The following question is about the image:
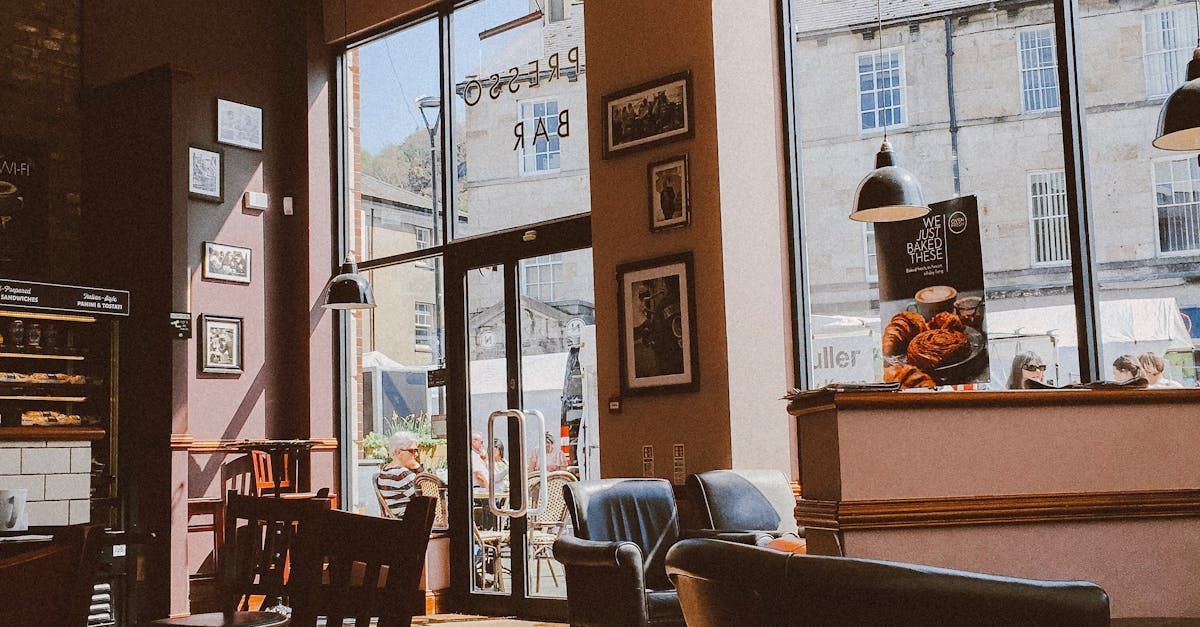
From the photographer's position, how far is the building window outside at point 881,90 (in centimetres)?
627

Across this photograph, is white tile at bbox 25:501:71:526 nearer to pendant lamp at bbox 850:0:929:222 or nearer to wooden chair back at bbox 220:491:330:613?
wooden chair back at bbox 220:491:330:613

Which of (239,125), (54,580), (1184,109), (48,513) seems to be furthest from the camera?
(239,125)

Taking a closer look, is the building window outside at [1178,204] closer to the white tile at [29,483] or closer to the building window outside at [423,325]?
the building window outside at [423,325]

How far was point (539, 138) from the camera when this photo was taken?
25.2ft

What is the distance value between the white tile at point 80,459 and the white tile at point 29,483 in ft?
0.50

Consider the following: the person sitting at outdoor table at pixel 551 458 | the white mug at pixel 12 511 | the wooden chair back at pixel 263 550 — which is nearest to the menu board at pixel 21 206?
the person sitting at outdoor table at pixel 551 458

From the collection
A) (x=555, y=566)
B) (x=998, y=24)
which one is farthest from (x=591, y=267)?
(x=998, y=24)

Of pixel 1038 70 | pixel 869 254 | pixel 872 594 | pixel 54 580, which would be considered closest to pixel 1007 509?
Answer: pixel 872 594

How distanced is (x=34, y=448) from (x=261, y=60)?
14.1ft

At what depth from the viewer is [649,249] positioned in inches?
261

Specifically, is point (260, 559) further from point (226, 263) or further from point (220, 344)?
point (226, 263)

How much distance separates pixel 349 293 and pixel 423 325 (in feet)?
3.38

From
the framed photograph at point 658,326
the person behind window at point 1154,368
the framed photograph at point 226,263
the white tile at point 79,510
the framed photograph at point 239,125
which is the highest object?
the framed photograph at point 239,125

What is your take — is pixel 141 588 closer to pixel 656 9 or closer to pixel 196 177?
pixel 196 177
